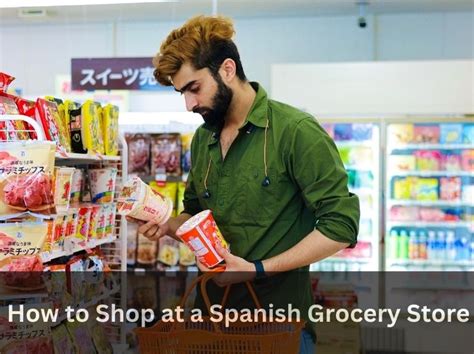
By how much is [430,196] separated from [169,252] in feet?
8.25

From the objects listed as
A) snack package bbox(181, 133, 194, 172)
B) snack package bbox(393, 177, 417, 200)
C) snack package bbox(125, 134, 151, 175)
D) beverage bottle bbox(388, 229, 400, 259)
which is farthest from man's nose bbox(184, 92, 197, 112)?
beverage bottle bbox(388, 229, 400, 259)

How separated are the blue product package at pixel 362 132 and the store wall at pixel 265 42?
1.91m

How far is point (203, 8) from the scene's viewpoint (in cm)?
721

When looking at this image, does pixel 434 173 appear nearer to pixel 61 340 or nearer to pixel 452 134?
pixel 452 134

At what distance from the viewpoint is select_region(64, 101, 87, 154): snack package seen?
8.87 ft

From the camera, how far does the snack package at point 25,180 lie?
6.43 feet

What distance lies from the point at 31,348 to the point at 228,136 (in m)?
0.99

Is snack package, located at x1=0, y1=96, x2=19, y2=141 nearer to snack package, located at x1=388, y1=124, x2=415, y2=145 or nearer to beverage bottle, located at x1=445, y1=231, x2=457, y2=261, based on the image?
snack package, located at x1=388, y1=124, x2=415, y2=145

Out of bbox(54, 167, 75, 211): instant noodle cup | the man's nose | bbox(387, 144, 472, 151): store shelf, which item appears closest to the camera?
the man's nose

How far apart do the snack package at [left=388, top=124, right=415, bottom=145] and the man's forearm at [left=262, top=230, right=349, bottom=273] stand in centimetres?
399

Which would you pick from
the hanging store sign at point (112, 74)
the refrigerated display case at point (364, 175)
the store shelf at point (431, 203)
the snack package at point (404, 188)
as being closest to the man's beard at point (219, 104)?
the hanging store sign at point (112, 74)

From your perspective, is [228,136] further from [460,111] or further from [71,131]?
[460,111]

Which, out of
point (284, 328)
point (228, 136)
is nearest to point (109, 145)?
point (228, 136)

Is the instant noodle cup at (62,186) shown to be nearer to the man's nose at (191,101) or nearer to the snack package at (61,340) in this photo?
the snack package at (61,340)
